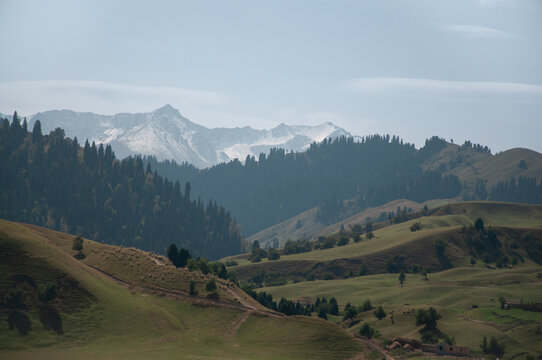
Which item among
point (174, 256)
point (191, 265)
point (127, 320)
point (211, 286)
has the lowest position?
point (127, 320)

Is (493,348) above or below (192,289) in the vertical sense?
below

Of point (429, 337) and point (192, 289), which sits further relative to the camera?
point (429, 337)

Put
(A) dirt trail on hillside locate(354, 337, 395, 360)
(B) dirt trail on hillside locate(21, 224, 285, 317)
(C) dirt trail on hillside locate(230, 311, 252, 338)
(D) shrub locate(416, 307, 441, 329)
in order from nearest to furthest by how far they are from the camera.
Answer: (A) dirt trail on hillside locate(354, 337, 395, 360), (C) dirt trail on hillside locate(230, 311, 252, 338), (B) dirt trail on hillside locate(21, 224, 285, 317), (D) shrub locate(416, 307, 441, 329)

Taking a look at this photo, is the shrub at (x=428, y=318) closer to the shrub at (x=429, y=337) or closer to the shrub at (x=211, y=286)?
the shrub at (x=429, y=337)

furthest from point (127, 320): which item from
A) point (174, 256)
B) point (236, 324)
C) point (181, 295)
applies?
point (174, 256)

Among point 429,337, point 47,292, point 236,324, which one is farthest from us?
point 429,337

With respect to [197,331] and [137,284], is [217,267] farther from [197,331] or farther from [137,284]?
[197,331]

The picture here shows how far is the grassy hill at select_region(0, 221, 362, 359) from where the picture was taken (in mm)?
114188

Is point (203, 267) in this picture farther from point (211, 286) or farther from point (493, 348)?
point (493, 348)

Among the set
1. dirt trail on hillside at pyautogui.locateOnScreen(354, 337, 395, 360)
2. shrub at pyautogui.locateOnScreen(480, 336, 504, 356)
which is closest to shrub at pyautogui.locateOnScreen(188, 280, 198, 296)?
dirt trail on hillside at pyautogui.locateOnScreen(354, 337, 395, 360)

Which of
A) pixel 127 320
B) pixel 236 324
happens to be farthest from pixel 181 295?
pixel 236 324

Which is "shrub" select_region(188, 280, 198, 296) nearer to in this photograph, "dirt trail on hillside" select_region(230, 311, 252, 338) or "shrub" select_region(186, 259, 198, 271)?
"dirt trail on hillside" select_region(230, 311, 252, 338)

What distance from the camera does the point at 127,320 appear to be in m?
125

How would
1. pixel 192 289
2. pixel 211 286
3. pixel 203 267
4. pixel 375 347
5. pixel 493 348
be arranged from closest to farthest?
pixel 375 347 < pixel 493 348 < pixel 211 286 < pixel 192 289 < pixel 203 267
